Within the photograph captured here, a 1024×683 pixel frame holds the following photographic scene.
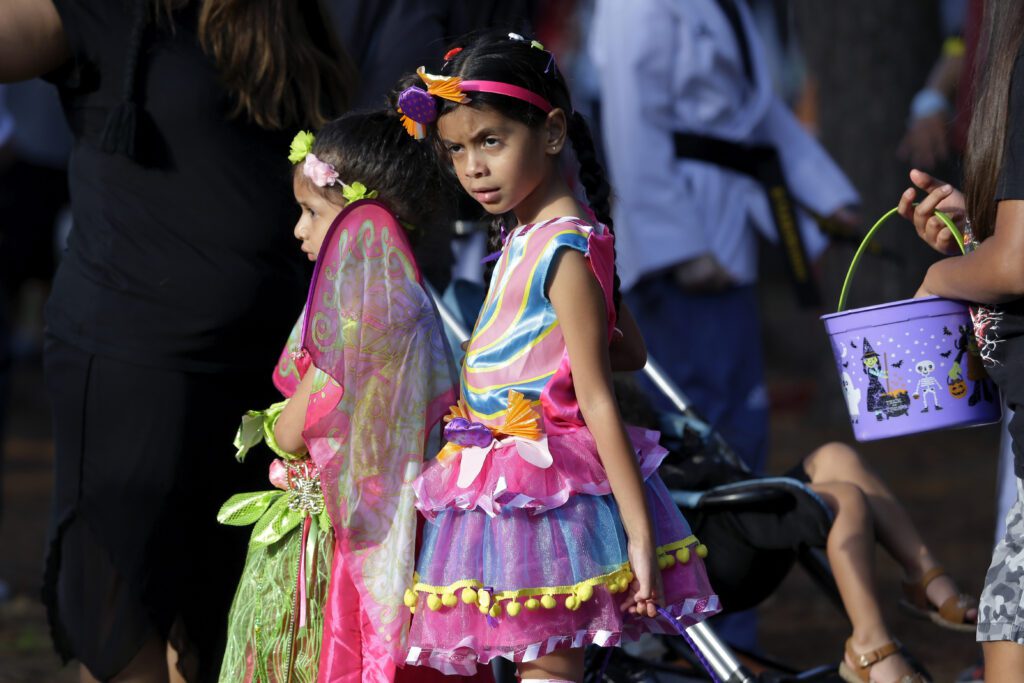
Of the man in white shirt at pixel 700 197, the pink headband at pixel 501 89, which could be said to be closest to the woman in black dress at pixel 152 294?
the pink headband at pixel 501 89

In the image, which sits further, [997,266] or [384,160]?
[384,160]

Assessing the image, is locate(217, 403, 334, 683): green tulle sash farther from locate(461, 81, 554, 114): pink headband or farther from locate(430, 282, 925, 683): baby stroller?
locate(461, 81, 554, 114): pink headband

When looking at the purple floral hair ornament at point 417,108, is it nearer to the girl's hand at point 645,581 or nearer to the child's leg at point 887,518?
the girl's hand at point 645,581

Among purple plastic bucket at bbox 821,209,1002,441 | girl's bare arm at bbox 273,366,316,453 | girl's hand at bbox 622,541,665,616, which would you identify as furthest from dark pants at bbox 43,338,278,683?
purple plastic bucket at bbox 821,209,1002,441

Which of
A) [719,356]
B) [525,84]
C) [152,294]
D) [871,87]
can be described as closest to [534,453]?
[525,84]

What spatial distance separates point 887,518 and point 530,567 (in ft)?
4.31

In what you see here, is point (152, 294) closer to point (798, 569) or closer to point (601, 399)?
point (601, 399)

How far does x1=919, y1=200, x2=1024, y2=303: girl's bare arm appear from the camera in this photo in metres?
2.54

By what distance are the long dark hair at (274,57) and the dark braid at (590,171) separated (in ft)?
2.46

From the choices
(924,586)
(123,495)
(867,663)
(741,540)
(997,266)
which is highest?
(997,266)

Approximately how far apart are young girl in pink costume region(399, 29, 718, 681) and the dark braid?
0.04 metres

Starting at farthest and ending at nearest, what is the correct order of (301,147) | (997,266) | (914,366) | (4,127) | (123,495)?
(4,127) < (123,495) < (301,147) < (914,366) < (997,266)

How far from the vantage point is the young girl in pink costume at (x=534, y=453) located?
2.62 meters

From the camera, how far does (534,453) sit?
2.65 metres
